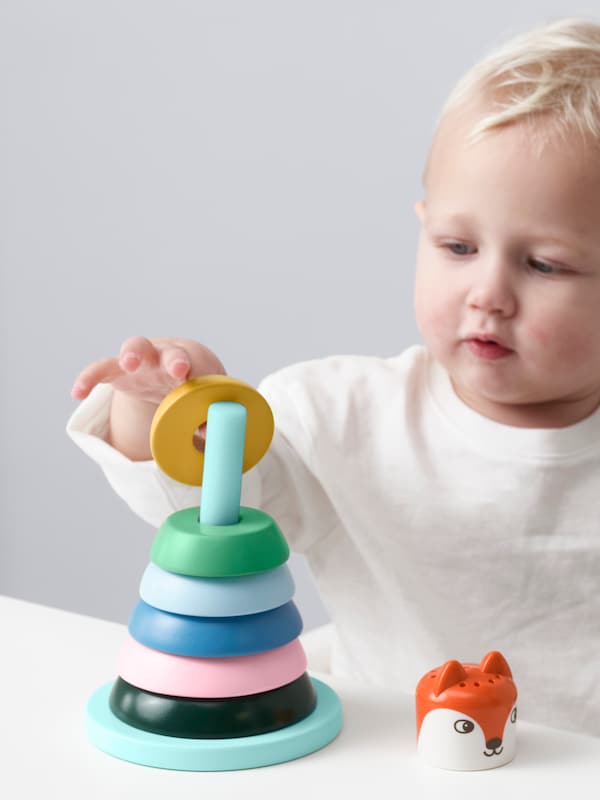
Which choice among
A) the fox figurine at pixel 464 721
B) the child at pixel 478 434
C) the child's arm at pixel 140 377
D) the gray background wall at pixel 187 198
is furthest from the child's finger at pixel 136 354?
the gray background wall at pixel 187 198

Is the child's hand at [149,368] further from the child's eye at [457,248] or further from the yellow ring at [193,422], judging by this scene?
the child's eye at [457,248]

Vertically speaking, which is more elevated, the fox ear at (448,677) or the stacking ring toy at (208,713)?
the fox ear at (448,677)

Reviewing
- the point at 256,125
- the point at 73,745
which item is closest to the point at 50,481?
the point at 256,125

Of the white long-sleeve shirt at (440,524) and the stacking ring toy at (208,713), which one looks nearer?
the stacking ring toy at (208,713)

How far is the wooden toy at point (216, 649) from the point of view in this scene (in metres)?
0.60

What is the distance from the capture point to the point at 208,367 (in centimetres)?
77

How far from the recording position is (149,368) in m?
0.73

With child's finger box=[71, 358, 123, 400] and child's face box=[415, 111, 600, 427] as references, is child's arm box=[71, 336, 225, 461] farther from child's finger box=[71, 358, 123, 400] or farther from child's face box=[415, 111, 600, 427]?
child's face box=[415, 111, 600, 427]

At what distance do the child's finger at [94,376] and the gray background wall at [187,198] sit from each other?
1.02 meters

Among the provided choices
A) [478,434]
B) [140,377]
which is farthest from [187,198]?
[140,377]

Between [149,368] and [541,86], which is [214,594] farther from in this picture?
[541,86]

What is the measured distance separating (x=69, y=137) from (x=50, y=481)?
60 cm

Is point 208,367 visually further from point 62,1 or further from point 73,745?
point 62,1

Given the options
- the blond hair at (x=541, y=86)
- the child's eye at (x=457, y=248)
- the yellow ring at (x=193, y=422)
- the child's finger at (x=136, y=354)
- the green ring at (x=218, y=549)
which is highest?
the blond hair at (x=541, y=86)
